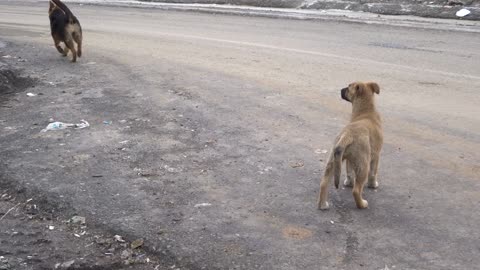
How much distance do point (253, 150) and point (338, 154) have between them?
1900 mm

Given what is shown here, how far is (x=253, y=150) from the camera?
6637 mm

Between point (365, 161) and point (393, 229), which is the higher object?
point (365, 161)

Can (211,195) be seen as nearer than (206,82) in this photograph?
Yes

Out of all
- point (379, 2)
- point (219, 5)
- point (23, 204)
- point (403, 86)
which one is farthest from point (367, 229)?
point (219, 5)

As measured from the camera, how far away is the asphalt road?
463cm

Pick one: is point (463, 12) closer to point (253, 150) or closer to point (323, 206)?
point (253, 150)

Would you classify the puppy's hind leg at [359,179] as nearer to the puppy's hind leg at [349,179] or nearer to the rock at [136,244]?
the puppy's hind leg at [349,179]

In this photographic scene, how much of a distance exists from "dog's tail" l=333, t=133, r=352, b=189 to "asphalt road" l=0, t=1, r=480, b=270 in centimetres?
41

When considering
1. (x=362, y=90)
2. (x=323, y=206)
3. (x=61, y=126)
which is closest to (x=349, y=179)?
(x=323, y=206)

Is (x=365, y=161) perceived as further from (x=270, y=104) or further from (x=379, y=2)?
(x=379, y=2)

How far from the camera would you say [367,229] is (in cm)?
479

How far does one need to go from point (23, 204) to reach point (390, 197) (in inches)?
133

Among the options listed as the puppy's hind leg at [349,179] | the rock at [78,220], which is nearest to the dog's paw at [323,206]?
the puppy's hind leg at [349,179]

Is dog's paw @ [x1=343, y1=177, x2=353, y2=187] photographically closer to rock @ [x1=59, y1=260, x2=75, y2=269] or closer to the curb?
rock @ [x1=59, y1=260, x2=75, y2=269]
